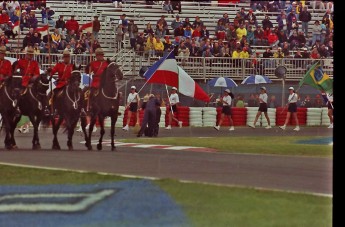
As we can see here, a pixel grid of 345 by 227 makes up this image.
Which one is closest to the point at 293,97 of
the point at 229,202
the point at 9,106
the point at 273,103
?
the point at 273,103

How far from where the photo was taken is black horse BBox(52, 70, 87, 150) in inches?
661

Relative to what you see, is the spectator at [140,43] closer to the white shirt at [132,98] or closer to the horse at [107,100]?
the horse at [107,100]

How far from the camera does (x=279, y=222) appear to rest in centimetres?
1575

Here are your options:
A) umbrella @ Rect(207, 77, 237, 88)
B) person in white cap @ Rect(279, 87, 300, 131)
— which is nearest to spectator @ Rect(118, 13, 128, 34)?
umbrella @ Rect(207, 77, 237, 88)

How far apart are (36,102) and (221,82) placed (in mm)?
1945

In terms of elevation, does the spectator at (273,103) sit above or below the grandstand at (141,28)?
below

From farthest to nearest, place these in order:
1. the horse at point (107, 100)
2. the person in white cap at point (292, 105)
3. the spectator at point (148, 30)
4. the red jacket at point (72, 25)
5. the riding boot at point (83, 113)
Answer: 1. the riding boot at point (83, 113)
2. the horse at point (107, 100)
3. the person in white cap at point (292, 105)
4. the spectator at point (148, 30)
5. the red jacket at point (72, 25)

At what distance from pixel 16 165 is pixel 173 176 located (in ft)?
5.20

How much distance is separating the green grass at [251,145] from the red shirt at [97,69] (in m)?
0.70

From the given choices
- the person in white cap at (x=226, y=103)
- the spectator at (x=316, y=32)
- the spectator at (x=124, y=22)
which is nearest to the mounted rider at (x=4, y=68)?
the spectator at (x=124, y=22)

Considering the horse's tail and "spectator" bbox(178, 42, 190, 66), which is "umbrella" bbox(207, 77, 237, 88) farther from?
the horse's tail

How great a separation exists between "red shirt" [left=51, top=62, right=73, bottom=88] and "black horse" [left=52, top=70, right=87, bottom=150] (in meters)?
0.04

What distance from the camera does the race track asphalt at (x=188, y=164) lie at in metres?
16.5
